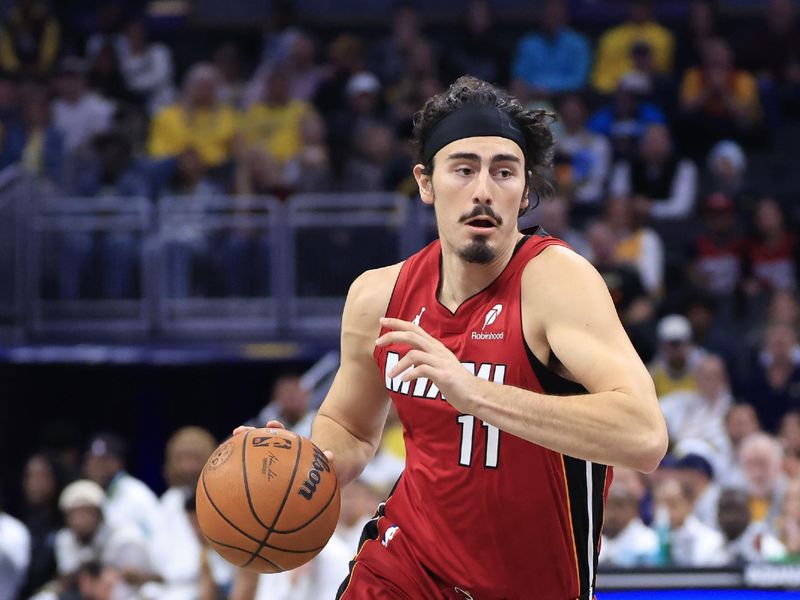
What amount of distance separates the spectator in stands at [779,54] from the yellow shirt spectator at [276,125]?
4590 millimetres

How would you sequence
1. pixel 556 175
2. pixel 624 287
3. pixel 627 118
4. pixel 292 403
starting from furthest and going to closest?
1. pixel 627 118
2. pixel 556 175
3. pixel 624 287
4. pixel 292 403

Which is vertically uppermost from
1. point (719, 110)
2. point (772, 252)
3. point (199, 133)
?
point (719, 110)

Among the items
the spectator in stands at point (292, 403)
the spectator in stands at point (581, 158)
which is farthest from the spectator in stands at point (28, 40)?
the spectator in stands at point (292, 403)

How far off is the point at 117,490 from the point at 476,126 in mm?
6402

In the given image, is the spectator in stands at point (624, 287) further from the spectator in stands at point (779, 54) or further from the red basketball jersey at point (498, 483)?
the red basketball jersey at point (498, 483)

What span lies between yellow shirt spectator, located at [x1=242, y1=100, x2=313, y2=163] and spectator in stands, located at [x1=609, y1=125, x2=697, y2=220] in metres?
3.05

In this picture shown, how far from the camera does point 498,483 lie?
14.8ft

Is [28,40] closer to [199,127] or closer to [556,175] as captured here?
[199,127]

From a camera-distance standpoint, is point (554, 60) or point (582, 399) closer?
point (582, 399)

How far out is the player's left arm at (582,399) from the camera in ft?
13.1

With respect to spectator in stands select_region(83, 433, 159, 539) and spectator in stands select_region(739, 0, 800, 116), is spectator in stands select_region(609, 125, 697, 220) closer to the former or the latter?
spectator in stands select_region(739, 0, 800, 116)

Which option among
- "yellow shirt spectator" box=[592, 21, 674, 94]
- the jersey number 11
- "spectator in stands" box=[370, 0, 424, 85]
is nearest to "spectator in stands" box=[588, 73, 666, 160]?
"yellow shirt spectator" box=[592, 21, 674, 94]

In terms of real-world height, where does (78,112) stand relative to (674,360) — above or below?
above

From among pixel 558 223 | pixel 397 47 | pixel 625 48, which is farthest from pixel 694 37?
pixel 558 223
